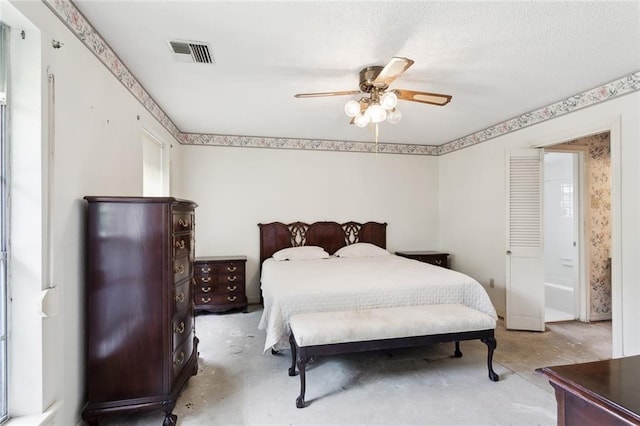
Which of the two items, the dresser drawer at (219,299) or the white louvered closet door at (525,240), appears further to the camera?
the dresser drawer at (219,299)

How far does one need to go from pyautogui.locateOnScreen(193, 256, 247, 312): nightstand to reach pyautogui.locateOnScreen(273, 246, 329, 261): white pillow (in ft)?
1.67

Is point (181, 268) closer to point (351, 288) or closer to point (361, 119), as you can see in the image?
point (351, 288)

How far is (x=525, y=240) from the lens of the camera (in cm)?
350

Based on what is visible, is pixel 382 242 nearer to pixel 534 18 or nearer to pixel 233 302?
pixel 233 302

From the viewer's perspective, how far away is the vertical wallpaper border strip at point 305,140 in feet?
5.87

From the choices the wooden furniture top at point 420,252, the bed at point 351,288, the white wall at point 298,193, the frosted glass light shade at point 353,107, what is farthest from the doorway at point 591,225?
the frosted glass light shade at point 353,107

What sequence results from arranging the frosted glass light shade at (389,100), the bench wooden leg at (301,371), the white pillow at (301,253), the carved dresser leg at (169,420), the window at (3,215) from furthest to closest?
the white pillow at (301,253), the frosted glass light shade at (389,100), the bench wooden leg at (301,371), the carved dresser leg at (169,420), the window at (3,215)

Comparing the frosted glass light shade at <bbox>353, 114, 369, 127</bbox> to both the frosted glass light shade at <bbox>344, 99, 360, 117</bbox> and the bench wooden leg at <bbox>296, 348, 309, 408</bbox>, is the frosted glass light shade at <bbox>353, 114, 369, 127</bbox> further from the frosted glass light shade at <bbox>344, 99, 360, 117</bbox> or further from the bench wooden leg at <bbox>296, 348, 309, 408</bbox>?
the bench wooden leg at <bbox>296, 348, 309, 408</bbox>

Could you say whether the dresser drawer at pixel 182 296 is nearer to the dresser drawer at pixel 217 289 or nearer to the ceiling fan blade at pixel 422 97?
the dresser drawer at pixel 217 289

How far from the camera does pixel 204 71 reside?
243 centimetres

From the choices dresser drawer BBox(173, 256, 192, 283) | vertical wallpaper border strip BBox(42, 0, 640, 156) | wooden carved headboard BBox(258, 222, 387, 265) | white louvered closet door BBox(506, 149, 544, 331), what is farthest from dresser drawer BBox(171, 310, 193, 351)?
white louvered closet door BBox(506, 149, 544, 331)

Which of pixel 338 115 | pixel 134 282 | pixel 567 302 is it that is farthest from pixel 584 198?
pixel 134 282

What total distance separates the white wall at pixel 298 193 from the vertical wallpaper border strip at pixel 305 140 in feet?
0.37

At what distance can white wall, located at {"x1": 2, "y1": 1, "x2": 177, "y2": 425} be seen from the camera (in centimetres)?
141
